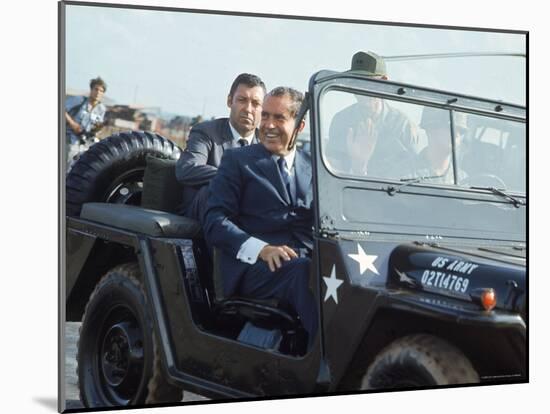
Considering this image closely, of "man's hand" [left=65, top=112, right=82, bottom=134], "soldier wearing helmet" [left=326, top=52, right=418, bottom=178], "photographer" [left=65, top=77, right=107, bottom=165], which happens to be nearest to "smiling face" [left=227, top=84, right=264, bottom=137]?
"soldier wearing helmet" [left=326, top=52, right=418, bottom=178]

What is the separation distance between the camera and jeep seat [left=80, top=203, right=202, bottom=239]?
19.7 ft

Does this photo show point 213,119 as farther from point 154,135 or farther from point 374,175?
point 374,175

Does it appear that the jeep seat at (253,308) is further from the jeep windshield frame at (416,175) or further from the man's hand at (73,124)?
the man's hand at (73,124)

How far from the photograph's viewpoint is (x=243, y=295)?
5.91 metres

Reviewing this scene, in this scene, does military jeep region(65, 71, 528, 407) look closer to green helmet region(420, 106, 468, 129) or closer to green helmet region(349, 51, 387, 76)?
green helmet region(420, 106, 468, 129)

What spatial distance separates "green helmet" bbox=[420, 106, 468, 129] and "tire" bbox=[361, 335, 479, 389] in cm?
132

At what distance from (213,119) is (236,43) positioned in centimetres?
47

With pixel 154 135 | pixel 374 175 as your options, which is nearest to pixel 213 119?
pixel 154 135

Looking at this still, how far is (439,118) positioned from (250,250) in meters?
1.31

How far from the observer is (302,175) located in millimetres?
5906

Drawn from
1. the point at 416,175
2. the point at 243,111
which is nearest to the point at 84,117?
the point at 243,111

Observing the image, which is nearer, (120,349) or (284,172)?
(284,172)

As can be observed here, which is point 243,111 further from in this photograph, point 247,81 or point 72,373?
point 72,373

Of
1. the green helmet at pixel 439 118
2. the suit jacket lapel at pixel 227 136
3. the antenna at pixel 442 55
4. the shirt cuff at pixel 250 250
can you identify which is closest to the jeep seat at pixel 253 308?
the shirt cuff at pixel 250 250
